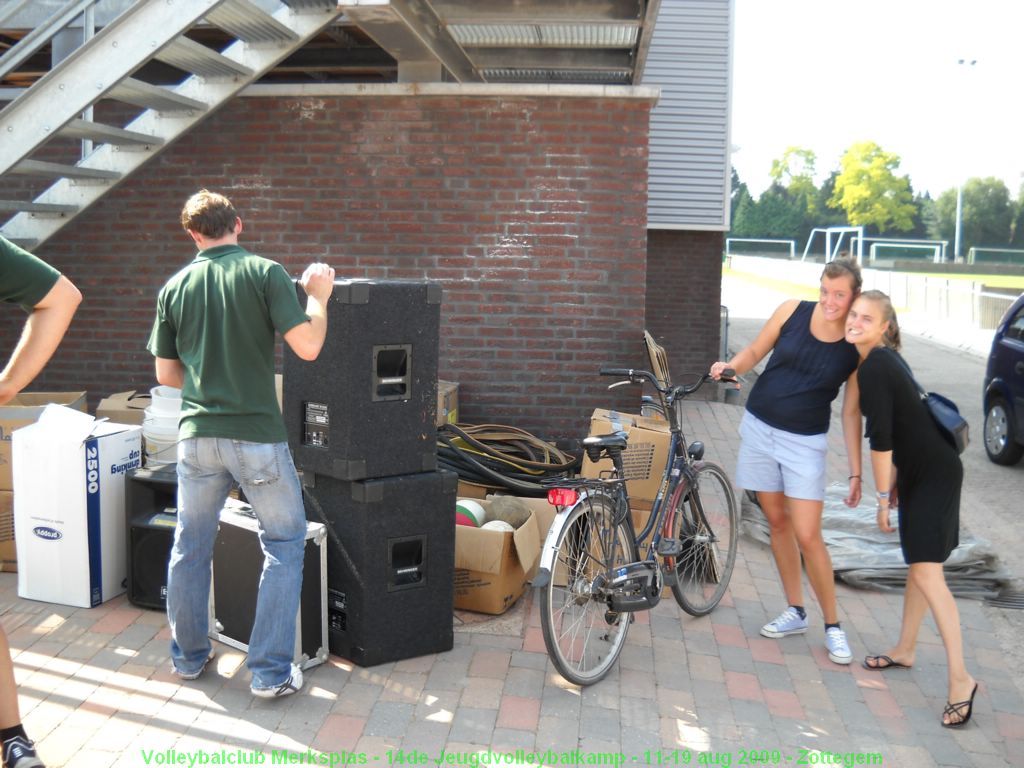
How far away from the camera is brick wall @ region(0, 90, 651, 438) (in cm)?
695

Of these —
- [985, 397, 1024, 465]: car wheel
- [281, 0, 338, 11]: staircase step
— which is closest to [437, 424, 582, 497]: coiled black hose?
[281, 0, 338, 11]: staircase step

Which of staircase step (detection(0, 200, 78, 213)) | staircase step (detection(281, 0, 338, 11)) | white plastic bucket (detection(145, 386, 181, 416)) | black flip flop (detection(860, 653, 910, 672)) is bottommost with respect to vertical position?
black flip flop (detection(860, 653, 910, 672))

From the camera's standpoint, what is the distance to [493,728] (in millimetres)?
3719

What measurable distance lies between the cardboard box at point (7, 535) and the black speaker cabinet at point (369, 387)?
81.4 inches

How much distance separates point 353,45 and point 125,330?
299 centimetres

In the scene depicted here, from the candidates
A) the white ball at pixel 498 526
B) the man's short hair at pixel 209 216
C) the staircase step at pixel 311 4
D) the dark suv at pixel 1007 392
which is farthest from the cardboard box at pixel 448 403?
the dark suv at pixel 1007 392

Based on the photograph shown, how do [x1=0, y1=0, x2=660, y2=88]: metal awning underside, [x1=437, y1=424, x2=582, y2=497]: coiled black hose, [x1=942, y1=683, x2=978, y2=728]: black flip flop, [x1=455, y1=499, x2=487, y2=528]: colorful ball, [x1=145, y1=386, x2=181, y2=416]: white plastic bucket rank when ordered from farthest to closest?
[x1=0, y1=0, x2=660, y2=88]: metal awning underside < [x1=437, y1=424, x2=582, y2=497]: coiled black hose < [x1=145, y1=386, x2=181, y2=416]: white plastic bucket < [x1=455, y1=499, x2=487, y2=528]: colorful ball < [x1=942, y1=683, x2=978, y2=728]: black flip flop

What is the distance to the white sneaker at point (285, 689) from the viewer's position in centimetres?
377

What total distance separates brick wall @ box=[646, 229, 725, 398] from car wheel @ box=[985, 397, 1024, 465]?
4072 mm

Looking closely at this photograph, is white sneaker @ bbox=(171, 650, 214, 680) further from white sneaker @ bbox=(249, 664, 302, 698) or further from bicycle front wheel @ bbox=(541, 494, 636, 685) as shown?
bicycle front wheel @ bbox=(541, 494, 636, 685)

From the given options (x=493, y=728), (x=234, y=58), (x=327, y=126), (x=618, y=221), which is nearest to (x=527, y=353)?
(x=618, y=221)

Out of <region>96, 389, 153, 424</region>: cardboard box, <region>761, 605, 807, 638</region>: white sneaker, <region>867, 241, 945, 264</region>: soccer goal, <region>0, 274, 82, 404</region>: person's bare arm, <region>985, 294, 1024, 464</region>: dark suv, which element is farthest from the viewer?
<region>867, 241, 945, 264</region>: soccer goal

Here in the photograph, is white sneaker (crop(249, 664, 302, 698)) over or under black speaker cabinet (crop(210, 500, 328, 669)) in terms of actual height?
under

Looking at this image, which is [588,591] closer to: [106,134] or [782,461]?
[782,461]
